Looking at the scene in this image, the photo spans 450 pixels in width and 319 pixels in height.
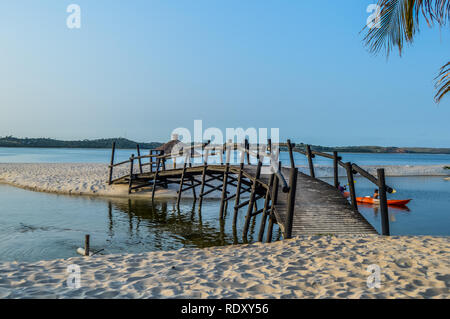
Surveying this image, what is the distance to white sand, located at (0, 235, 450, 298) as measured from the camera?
4922 mm

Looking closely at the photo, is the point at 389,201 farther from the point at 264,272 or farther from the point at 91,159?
the point at 91,159

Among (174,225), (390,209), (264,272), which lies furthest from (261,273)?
(390,209)

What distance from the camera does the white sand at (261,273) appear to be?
16.1 feet

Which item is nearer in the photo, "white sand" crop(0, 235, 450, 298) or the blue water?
"white sand" crop(0, 235, 450, 298)

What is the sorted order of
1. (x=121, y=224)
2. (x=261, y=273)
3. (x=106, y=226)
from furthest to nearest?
(x=121, y=224), (x=106, y=226), (x=261, y=273)

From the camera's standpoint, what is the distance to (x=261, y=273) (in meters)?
5.86

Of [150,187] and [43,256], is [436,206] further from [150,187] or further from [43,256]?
[43,256]

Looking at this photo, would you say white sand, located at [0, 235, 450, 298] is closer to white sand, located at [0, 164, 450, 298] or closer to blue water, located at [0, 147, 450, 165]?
white sand, located at [0, 164, 450, 298]

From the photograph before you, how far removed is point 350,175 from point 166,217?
842 cm

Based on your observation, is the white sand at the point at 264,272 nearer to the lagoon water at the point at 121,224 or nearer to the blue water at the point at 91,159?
the lagoon water at the point at 121,224

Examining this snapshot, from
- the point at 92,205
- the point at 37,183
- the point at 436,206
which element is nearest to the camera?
the point at 92,205

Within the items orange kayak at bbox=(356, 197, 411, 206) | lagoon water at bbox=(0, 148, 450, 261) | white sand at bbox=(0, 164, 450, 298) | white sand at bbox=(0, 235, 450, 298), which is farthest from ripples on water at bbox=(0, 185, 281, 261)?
orange kayak at bbox=(356, 197, 411, 206)

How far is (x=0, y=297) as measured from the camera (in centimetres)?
471
